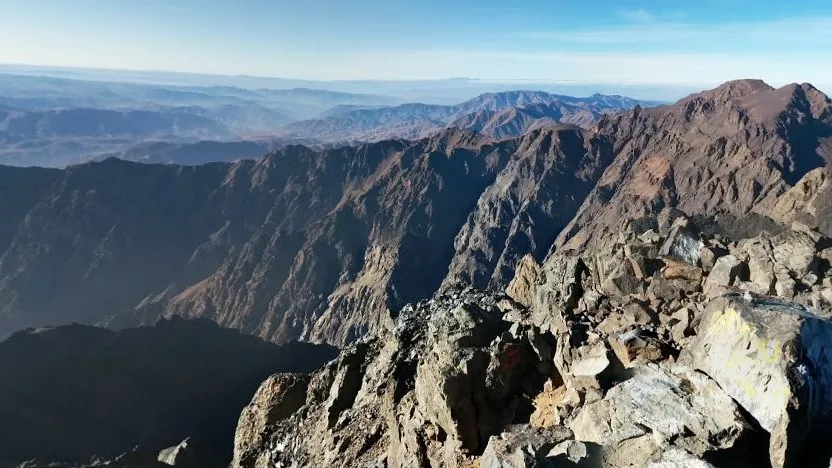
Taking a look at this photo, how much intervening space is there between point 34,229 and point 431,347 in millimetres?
178564

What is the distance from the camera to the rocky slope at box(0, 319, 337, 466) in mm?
54375

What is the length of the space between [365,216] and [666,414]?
6329 inches

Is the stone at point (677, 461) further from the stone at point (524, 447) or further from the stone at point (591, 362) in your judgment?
the stone at point (591, 362)

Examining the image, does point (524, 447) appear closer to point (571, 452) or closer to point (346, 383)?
point (571, 452)

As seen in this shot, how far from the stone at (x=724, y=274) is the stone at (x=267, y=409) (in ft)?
73.9

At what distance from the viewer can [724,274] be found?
19438 mm

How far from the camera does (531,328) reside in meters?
19.3

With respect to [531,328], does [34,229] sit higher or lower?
lower

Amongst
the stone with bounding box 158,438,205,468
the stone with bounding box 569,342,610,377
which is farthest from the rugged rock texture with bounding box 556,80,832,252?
the stone with bounding box 569,342,610,377

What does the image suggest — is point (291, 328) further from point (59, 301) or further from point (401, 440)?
point (401, 440)

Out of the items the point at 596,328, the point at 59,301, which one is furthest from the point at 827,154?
the point at 59,301

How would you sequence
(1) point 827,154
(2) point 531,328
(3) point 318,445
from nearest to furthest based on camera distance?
1. (2) point 531,328
2. (3) point 318,445
3. (1) point 827,154

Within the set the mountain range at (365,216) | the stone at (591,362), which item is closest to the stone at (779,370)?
the stone at (591,362)

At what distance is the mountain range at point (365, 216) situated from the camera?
433ft
